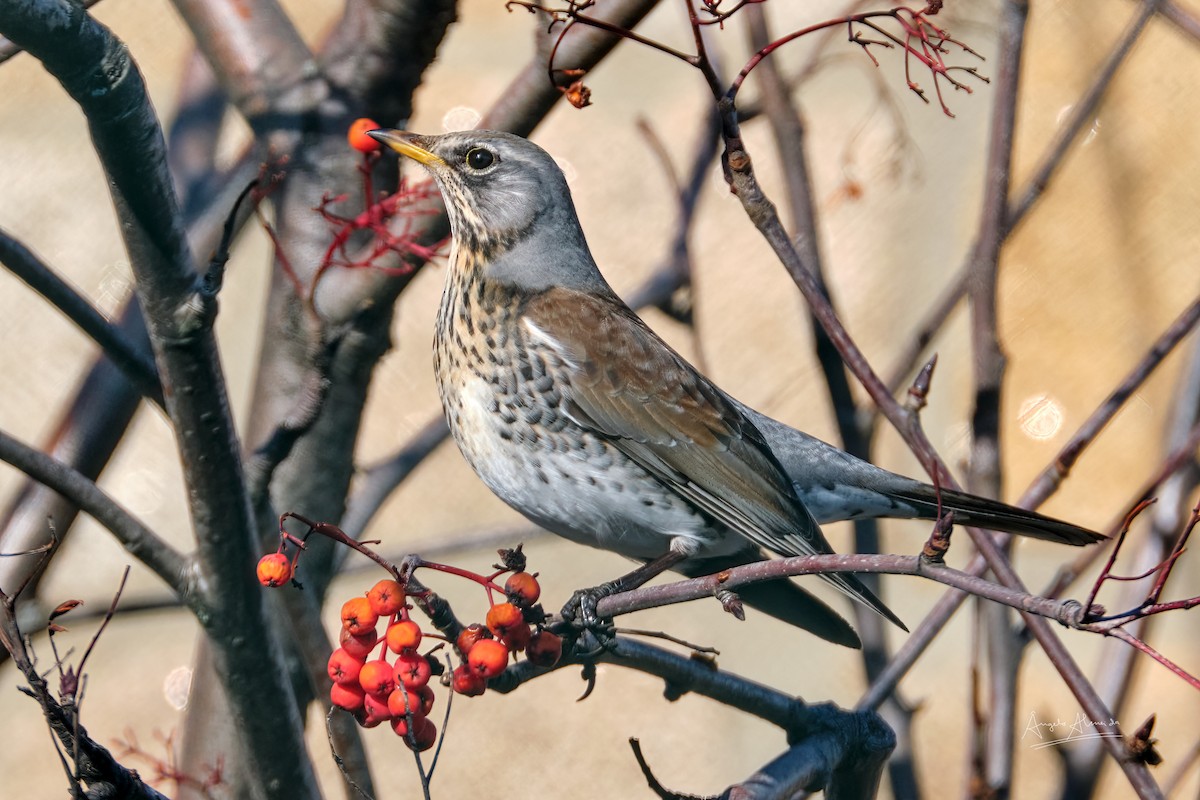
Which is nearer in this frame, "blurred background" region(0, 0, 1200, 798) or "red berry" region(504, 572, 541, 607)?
"red berry" region(504, 572, 541, 607)

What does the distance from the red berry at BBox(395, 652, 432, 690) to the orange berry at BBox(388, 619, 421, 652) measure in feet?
0.08

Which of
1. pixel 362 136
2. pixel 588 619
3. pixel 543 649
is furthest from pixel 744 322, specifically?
pixel 543 649

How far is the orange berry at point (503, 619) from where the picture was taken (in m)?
1.09

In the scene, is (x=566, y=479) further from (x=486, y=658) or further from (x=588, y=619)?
(x=486, y=658)

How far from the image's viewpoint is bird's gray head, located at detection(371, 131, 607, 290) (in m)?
1.67

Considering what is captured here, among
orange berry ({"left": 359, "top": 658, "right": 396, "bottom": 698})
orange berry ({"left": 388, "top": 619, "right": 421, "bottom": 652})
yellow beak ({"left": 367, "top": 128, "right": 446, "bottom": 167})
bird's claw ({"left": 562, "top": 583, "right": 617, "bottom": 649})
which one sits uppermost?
yellow beak ({"left": 367, "top": 128, "right": 446, "bottom": 167})

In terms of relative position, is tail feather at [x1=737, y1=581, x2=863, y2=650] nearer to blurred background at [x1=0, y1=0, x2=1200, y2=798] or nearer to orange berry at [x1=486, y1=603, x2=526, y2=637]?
orange berry at [x1=486, y1=603, x2=526, y2=637]

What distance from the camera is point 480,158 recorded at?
1.67 m

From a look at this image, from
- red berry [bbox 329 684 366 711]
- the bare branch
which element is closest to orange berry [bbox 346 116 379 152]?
the bare branch

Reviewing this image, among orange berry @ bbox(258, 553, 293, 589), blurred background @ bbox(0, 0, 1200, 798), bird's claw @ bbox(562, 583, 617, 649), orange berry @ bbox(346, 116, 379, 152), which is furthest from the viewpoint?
blurred background @ bbox(0, 0, 1200, 798)

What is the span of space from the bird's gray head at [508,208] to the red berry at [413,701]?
74 cm

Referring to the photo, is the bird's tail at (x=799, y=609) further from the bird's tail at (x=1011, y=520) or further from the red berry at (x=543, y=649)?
the red berry at (x=543, y=649)

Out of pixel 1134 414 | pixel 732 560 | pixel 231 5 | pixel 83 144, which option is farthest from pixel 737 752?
pixel 83 144

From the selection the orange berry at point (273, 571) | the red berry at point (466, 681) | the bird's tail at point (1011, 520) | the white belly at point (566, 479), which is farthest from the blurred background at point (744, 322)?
the orange berry at point (273, 571)
